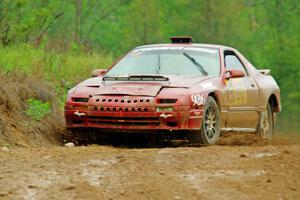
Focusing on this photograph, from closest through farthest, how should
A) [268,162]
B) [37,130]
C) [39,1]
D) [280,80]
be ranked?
[268,162], [37,130], [39,1], [280,80]

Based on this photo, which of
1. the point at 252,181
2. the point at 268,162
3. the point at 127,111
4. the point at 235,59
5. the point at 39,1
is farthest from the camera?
the point at 39,1

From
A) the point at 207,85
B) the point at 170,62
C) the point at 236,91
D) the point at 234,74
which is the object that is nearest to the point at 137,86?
the point at 207,85

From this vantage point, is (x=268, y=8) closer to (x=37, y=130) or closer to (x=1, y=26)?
(x=1, y=26)

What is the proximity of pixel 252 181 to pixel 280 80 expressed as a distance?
46.6 metres

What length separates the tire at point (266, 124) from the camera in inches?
505

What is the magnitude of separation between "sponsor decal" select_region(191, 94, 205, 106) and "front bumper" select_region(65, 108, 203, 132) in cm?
9

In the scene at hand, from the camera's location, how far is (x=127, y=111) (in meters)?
10.3

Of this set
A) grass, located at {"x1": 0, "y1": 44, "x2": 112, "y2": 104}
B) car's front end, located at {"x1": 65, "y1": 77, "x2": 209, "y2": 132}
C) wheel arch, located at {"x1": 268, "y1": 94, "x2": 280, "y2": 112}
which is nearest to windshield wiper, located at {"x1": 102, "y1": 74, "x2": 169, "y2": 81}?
car's front end, located at {"x1": 65, "y1": 77, "x2": 209, "y2": 132}

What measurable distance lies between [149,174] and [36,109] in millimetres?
4353

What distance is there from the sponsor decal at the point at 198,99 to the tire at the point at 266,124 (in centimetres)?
240

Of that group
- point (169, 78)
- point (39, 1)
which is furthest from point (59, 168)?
point (39, 1)

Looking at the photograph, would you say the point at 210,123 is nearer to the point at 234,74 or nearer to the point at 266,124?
the point at 234,74

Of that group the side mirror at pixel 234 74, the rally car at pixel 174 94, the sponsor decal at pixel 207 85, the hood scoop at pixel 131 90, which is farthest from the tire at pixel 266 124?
the hood scoop at pixel 131 90

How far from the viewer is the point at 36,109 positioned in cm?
1141
